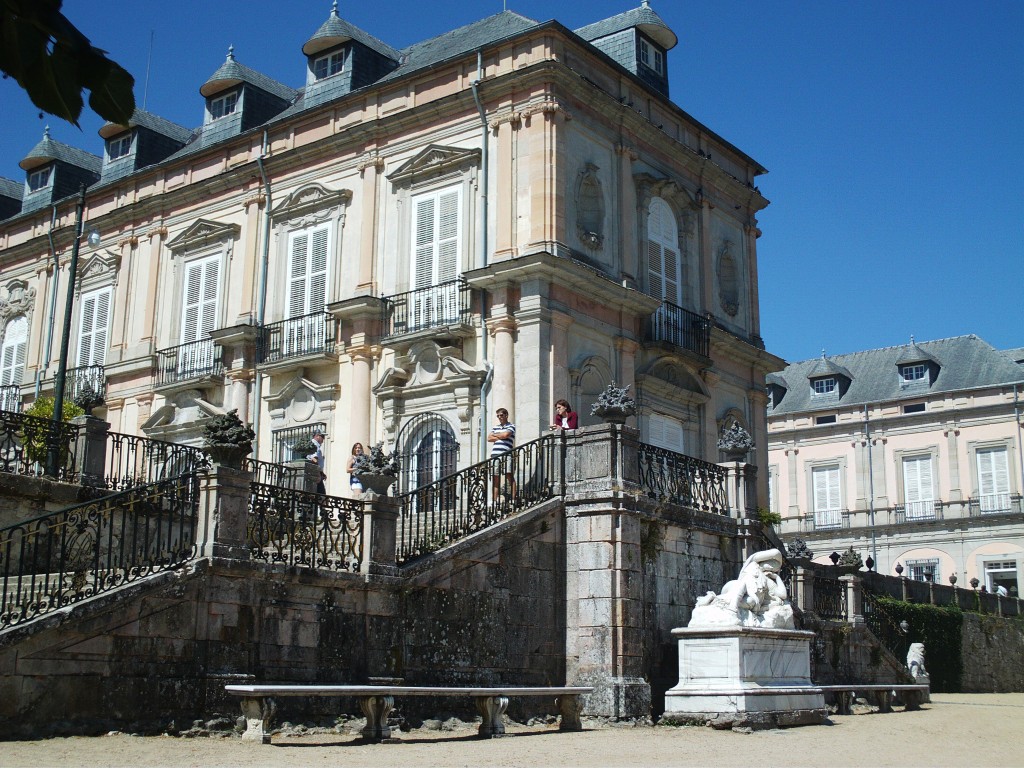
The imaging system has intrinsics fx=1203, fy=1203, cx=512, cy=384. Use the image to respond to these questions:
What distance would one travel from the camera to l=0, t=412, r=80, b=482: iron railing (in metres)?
13.9

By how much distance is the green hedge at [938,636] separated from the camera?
1029 inches

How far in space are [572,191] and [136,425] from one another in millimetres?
10490

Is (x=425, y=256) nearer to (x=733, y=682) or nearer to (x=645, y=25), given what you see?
(x=645, y=25)

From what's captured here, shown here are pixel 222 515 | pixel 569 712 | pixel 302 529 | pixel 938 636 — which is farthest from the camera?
pixel 938 636

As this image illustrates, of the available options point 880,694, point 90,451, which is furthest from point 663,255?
point 90,451

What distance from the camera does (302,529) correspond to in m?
11.9

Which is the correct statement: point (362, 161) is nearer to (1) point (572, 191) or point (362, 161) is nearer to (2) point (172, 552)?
(1) point (572, 191)

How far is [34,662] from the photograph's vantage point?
9438 mm

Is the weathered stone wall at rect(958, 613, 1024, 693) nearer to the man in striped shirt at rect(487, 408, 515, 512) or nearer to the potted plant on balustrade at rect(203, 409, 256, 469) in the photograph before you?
the man in striped shirt at rect(487, 408, 515, 512)

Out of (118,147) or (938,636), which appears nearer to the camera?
(938,636)

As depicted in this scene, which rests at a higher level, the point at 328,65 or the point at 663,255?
the point at 328,65

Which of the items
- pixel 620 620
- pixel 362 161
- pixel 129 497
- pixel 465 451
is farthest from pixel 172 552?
pixel 362 161

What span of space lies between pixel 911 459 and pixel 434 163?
82.0 feet

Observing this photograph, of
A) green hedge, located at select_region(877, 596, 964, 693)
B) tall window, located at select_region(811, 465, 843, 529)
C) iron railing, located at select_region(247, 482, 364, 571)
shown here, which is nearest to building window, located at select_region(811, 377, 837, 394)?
tall window, located at select_region(811, 465, 843, 529)
